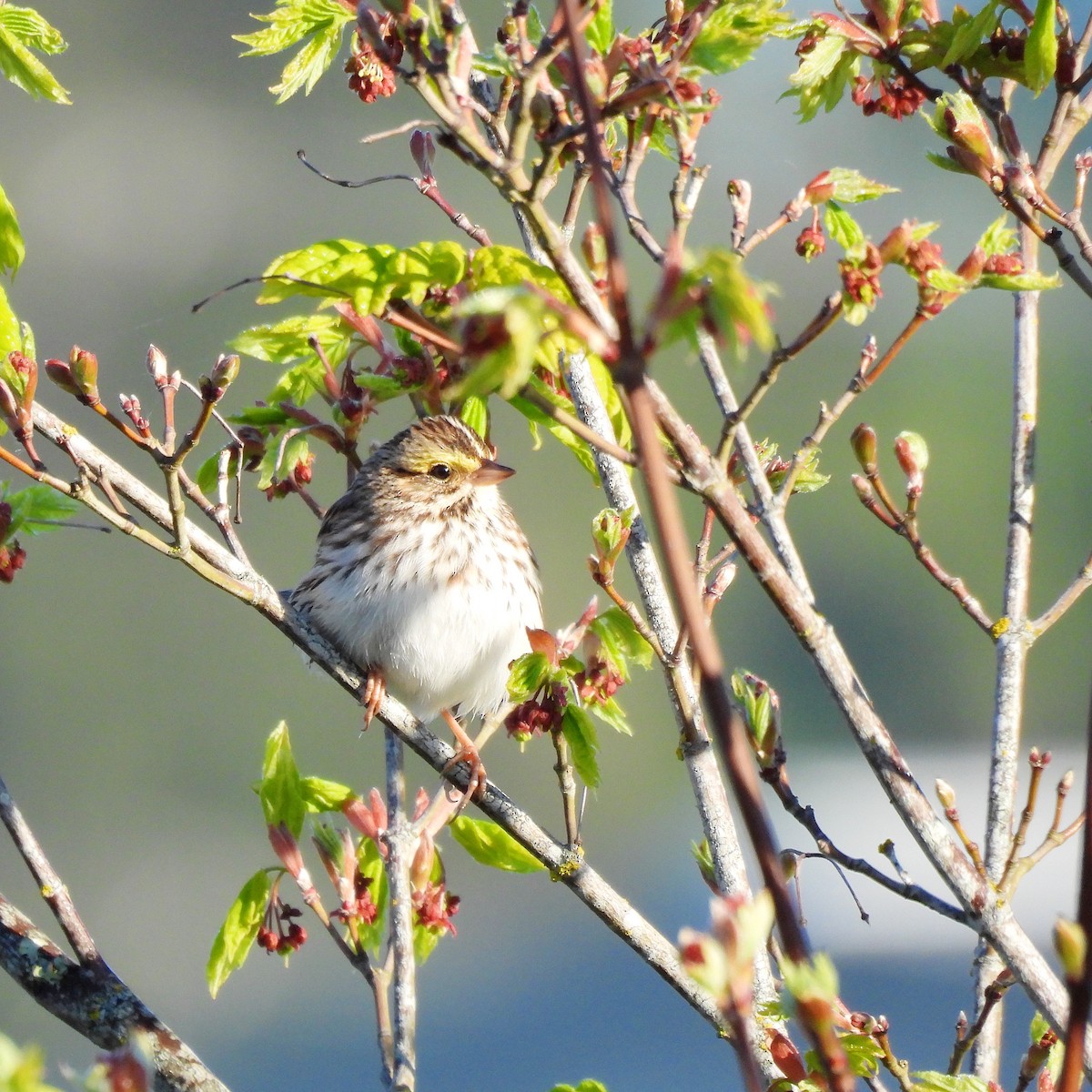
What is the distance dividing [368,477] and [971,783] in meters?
3.61

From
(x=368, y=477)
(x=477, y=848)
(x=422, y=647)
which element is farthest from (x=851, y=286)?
(x=368, y=477)

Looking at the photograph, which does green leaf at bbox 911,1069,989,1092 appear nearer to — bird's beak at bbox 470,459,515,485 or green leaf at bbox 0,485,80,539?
green leaf at bbox 0,485,80,539

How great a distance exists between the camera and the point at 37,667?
6668 millimetres

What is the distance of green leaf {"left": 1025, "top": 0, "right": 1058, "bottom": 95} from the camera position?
64.8 inches

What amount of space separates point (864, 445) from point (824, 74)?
53cm

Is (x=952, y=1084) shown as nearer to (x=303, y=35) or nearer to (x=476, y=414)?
(x=476, y=414)

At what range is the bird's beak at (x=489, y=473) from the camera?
2.93 meters

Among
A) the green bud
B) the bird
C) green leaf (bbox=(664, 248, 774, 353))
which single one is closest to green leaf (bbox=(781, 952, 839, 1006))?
green leaf (bbox=(664, 248, 774, 353))

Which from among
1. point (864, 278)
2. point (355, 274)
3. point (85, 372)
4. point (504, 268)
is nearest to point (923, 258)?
point (864, 278)

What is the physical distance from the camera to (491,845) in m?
2.22

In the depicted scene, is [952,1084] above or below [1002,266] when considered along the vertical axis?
below

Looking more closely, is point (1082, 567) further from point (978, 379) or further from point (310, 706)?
point (310, 706)

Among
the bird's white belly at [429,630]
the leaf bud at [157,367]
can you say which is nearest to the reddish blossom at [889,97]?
the leaf bud at [157,367]

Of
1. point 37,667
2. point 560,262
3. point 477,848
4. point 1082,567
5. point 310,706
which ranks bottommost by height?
point 560,262
